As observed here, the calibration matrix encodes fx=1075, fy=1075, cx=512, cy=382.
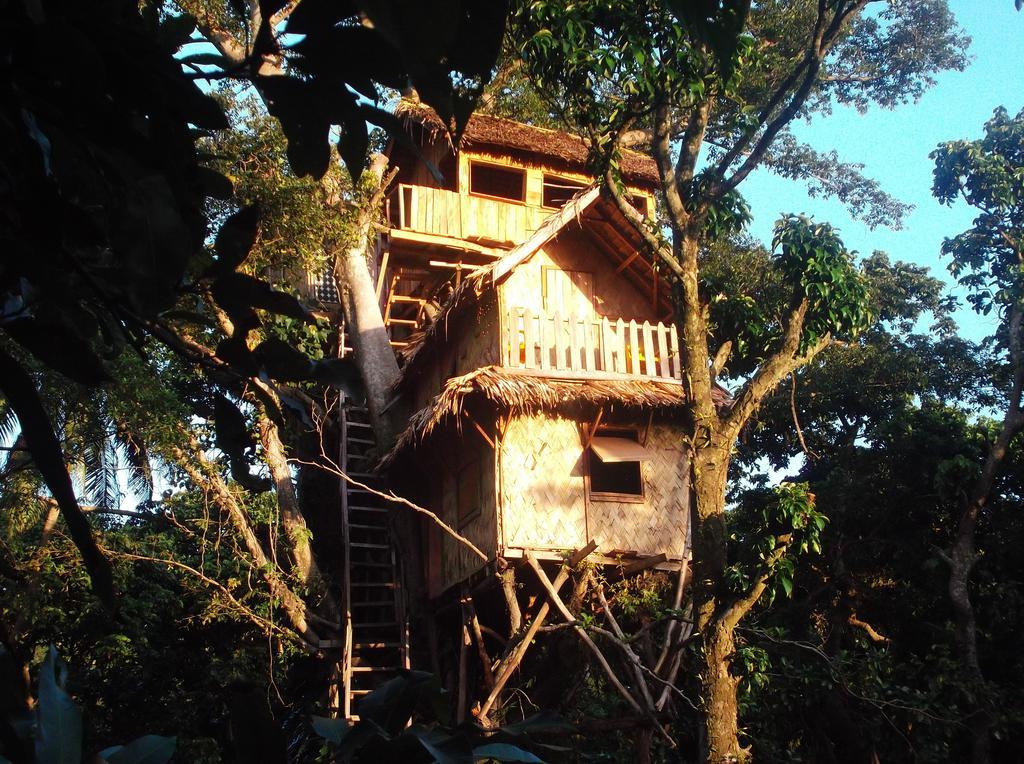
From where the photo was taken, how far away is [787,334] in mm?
8164

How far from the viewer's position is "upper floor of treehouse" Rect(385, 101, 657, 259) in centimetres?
1445

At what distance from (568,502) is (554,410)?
0.91 meters

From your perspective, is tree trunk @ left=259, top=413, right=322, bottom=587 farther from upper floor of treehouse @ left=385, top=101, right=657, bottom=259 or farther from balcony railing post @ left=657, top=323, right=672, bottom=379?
balcony railing post @ left=657, top=323, right=672, bottom=379

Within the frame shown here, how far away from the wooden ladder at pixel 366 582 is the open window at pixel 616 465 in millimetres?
3061

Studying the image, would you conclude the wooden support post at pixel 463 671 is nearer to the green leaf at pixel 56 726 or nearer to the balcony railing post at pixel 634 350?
the balcony railing post at pixel 634 350

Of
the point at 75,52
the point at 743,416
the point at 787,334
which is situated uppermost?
the point at 787,334

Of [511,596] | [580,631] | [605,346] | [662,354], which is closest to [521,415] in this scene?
[605,346]

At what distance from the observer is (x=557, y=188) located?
51.0ft

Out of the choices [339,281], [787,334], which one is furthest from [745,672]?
[339,281]

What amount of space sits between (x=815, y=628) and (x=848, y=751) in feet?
4.67

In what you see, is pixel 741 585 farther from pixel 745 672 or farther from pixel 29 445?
pixel 29 445

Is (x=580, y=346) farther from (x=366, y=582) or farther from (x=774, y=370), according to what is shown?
(x=366, y=582)

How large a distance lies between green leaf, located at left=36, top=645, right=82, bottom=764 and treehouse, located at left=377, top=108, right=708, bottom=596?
8314 mm

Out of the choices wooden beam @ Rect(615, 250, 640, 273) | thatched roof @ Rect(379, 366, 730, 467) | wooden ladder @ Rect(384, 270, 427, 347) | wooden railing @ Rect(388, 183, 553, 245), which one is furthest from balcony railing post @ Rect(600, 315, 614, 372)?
wooden ladder @ Rect(384, 270, 427, 347)
